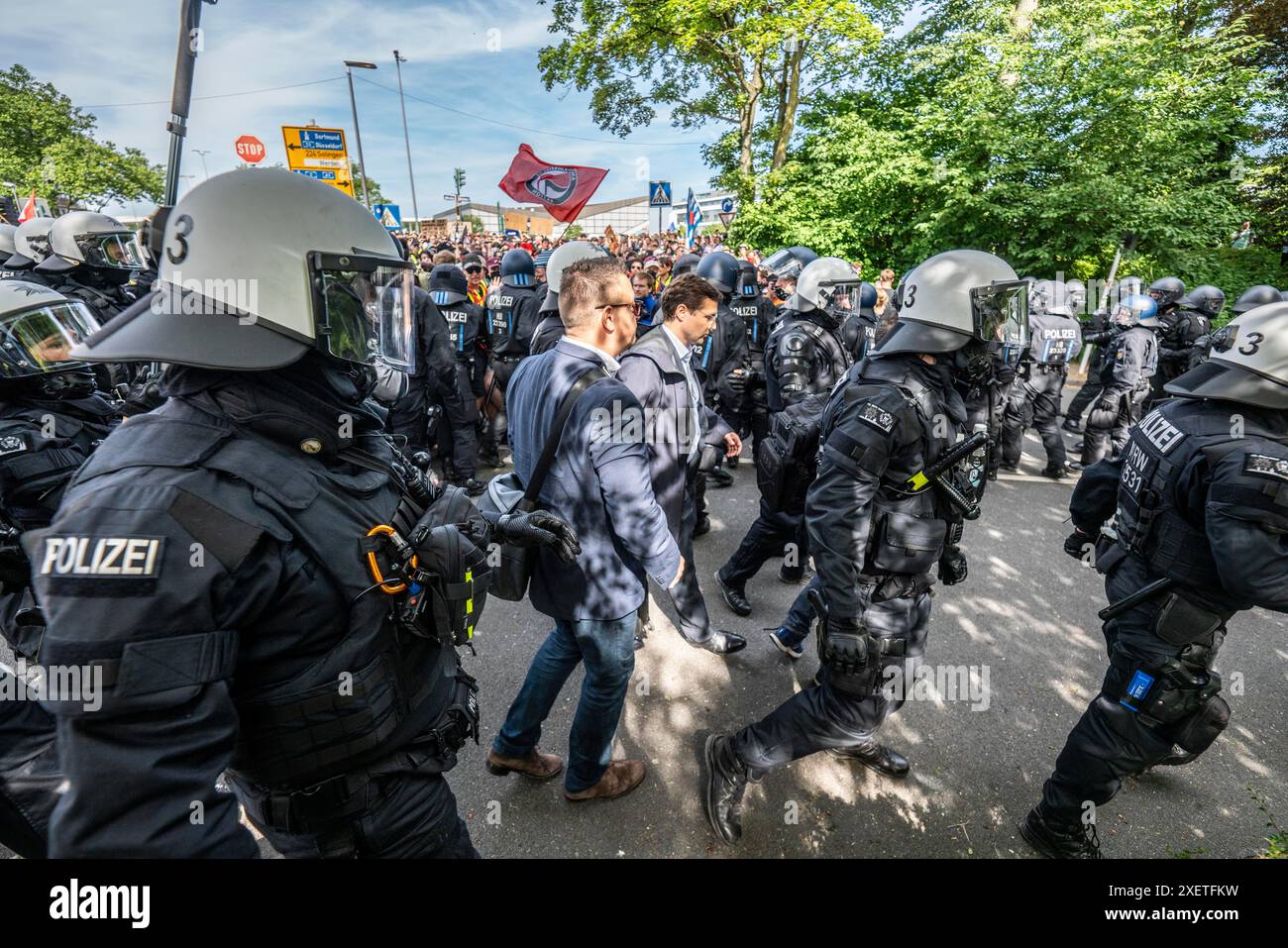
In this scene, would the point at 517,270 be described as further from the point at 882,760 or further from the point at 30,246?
the point at 882,760

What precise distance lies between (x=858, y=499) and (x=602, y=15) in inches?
697

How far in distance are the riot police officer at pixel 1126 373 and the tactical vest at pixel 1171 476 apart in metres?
4.49

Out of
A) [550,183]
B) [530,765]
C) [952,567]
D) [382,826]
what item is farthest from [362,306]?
[550,183]

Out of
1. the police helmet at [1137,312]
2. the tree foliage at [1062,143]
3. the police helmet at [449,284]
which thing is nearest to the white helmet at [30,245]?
the police helmet at [449,284]

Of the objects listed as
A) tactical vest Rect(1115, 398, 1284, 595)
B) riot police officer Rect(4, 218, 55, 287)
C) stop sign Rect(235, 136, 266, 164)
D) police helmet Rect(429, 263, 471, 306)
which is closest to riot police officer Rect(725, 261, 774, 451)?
police helmet Rect(429, 263, 471, 306)

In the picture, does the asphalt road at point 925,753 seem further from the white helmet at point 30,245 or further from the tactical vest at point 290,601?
the white helmet at point 30,245

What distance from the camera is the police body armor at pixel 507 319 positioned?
657 centimetres

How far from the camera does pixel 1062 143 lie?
10.8m

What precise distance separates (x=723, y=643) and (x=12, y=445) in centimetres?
363

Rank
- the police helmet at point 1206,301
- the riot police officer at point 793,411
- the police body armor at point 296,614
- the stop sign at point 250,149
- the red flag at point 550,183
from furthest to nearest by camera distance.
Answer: the stop sign at point 250,149
the red flag at point 550,183
the police helmet at point 1206,301
the riot police officer at point 793,411
the police body armor at point 296,614

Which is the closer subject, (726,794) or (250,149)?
(726,794)

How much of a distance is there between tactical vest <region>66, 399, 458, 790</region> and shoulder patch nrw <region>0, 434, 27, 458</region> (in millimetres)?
2133

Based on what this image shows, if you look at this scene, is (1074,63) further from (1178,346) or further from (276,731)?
(276,731)
